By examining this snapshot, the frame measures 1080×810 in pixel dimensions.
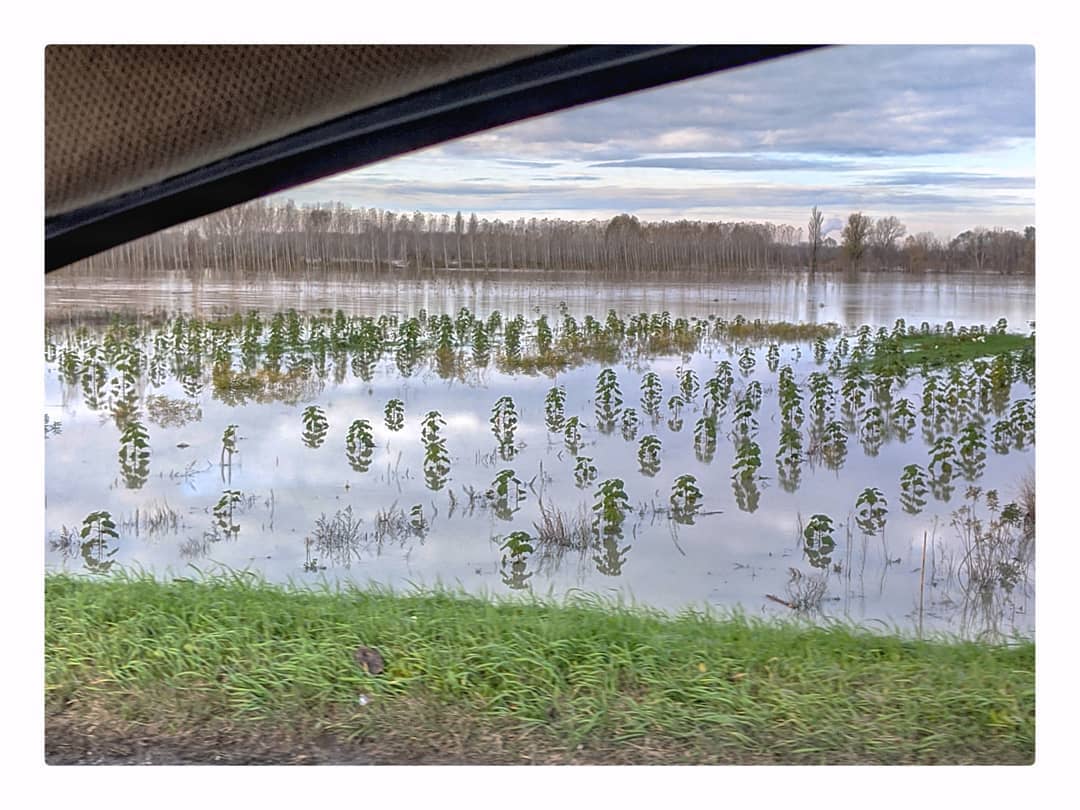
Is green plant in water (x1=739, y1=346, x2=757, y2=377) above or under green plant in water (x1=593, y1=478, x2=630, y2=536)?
above

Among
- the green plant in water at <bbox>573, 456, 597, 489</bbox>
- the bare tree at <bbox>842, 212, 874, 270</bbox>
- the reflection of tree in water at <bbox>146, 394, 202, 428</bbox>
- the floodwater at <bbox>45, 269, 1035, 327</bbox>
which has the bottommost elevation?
the green plant in water at <bbox>573, 456, 597, 489</bbox>

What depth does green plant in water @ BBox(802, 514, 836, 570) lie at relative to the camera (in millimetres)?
2602

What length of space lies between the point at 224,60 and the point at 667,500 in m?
1.43

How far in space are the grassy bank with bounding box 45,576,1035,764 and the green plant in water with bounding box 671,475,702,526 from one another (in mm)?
251

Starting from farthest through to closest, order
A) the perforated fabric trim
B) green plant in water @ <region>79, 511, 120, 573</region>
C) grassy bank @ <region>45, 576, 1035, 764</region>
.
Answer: green plant in water @ <region>79, 511, 120, 573</region> < grassy bank @ <region>45, 576, 1035, 764</region> < the perforated fabric trim

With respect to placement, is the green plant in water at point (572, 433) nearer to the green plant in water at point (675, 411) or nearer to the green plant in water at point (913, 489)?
the green plant in water at point (675, 411)

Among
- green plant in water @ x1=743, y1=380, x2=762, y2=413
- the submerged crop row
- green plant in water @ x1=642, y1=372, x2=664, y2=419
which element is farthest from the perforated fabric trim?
green plant in water @ x1=743, y1=380, x2=762, y2=413

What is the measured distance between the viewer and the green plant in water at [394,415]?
2695mm

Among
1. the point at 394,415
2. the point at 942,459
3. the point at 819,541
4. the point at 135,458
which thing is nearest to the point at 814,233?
the point at 942,459

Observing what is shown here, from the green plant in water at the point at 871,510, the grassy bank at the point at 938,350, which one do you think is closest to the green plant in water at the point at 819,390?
the grassy bank at the point at 938,350

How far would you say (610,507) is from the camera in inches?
105

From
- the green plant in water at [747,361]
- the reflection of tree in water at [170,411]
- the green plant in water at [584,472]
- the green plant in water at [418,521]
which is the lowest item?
the green plant in water at [418,521]

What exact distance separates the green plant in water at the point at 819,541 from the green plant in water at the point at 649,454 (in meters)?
0.39

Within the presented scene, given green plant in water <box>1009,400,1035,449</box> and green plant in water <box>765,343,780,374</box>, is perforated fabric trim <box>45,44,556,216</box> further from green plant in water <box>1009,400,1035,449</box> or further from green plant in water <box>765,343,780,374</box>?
green plant in water <box>1009,400,1035,449</box>
